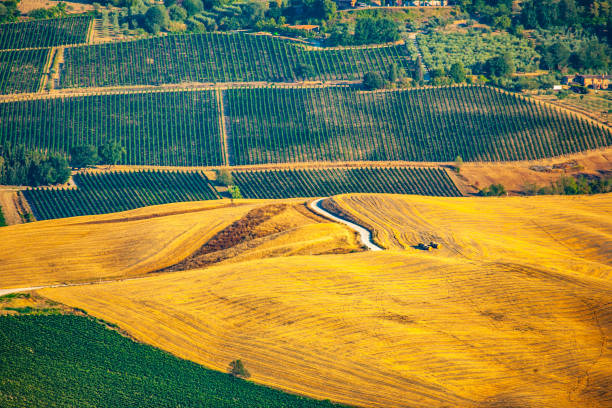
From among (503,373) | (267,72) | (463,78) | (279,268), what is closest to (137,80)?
(267,72)

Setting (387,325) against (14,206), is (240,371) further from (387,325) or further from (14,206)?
(14,206)

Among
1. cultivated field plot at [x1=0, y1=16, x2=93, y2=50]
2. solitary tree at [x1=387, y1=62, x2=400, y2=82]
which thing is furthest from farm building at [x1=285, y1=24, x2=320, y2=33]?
cultivated field plot at [x1=0, y1=16, x2=93, y2=50]

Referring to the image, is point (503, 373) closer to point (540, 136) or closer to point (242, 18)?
point (540, 136)

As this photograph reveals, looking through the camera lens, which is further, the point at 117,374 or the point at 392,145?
the point at 392,145

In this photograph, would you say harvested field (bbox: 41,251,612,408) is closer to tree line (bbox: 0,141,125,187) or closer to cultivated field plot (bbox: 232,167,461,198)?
cultivated field plot (bbox: 232,167,461,198)

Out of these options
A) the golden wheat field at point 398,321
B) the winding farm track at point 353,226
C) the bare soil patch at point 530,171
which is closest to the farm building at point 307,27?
the bare soil patch at point 530,171

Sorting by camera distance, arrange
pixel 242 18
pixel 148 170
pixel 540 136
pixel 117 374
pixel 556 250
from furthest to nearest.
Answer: pixel 242 18 → pixel 540 136 → pixel 148 170 → pixel 556 250 → pixel 117 374
